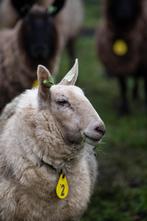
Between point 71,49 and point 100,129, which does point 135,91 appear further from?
point 100,129

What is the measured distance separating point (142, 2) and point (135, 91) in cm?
178

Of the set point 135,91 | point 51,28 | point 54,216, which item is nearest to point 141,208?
point 54,216

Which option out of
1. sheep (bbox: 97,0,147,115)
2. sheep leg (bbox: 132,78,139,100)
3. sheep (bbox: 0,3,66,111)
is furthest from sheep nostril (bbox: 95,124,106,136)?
sheep leg (bbox: 132,78,139,100)

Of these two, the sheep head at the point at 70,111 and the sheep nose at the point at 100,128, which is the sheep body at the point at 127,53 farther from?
the sheep nose at the point at 100,128

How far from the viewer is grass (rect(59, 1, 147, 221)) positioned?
200 inches

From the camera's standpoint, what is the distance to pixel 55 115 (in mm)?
3627

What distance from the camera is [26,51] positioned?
589cm

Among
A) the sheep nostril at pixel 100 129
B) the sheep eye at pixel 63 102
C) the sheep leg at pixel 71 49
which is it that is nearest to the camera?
the sheep nostril at pixel 100 129

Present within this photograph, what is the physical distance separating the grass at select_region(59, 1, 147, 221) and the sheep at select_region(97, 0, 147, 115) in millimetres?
752

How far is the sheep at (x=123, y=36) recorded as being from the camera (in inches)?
300

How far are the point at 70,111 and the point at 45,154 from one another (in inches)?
13.8

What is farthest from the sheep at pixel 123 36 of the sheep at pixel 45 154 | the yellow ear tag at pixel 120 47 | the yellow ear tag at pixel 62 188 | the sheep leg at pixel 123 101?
the yellow ear tag at pixel 62 188

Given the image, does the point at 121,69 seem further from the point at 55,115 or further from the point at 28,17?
the point at 55,115

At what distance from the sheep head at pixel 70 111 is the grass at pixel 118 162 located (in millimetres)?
442
